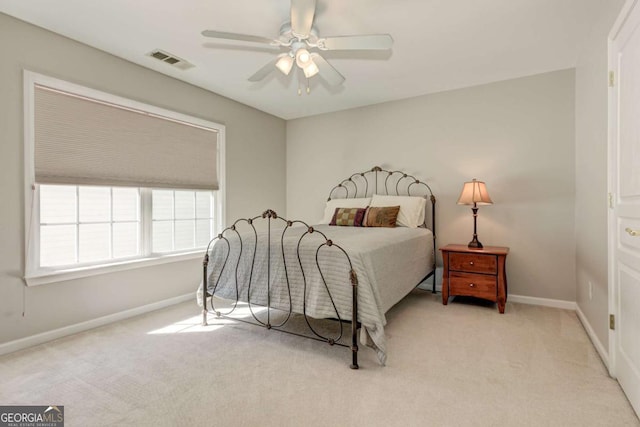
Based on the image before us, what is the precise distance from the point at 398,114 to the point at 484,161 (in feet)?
4.05

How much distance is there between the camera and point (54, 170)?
2.56m

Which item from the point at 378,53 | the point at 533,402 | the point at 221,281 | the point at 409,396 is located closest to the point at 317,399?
the point at 409,396

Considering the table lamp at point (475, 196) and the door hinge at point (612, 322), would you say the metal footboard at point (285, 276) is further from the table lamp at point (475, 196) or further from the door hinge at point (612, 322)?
the table lamp at point (475, 196)

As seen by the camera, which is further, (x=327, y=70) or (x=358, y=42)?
(x=327, y=70)

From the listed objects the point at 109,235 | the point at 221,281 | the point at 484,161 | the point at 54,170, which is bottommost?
the point at 221,281

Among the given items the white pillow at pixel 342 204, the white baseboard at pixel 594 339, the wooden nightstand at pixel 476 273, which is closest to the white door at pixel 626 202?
the white baseboard at pixel 594 339

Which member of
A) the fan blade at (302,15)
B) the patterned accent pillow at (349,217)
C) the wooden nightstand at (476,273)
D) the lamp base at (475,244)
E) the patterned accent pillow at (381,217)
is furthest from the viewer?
the patterned accent pillow at (349,217)

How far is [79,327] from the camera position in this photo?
2.69 m

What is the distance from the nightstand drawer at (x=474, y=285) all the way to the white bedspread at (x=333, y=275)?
568 mm

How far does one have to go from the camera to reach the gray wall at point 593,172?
2127 millimetres

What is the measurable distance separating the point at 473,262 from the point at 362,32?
7.84ft

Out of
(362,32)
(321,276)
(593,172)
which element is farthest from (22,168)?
(593,172)

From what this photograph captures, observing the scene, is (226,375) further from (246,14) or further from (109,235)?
(246,14)

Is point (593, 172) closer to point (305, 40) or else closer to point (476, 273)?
point (476, 273)
